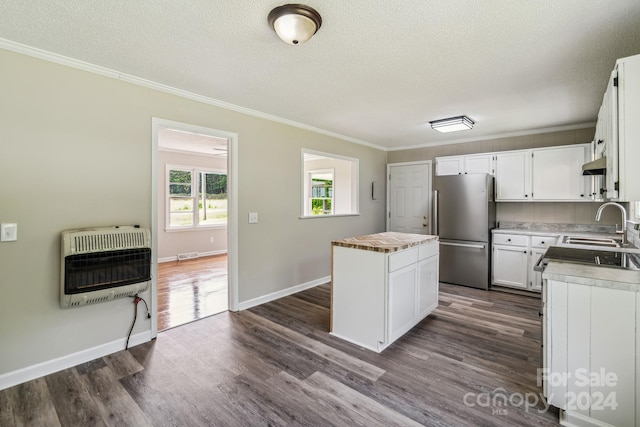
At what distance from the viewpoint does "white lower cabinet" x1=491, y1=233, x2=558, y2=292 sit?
4.12 m

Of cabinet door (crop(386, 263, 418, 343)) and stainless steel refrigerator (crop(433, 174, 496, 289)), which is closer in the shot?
cabinet door (crop(386, 263, 418, 343))

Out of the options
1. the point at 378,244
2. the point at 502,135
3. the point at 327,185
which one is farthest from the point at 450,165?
the point at 327,185

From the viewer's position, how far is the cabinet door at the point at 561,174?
3980 millimetres

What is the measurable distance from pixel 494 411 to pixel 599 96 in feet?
10.5

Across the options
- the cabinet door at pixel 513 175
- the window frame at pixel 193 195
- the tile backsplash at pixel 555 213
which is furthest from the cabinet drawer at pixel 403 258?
the window frame at pixel 193 195

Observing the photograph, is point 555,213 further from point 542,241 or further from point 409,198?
point 409,198

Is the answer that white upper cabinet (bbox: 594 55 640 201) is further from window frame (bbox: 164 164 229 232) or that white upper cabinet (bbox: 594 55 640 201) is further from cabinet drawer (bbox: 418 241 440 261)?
window frame (bbox: 164 164 229 232)

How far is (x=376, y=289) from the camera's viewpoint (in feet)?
8.71

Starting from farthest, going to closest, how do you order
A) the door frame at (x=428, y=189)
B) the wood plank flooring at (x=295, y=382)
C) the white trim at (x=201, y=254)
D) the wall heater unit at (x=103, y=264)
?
1. the white trim at (x=201, y=254)
2. the door frame at (x=428, y=189)
3. the wall heater unit at (x=103, y=264)
4. the wood plank flooring at (x=295, y=382)

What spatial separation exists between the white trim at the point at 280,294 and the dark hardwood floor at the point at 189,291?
25cm

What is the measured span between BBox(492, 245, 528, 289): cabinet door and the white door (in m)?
1.28

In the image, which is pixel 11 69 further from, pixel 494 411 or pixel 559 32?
pixel 494 411

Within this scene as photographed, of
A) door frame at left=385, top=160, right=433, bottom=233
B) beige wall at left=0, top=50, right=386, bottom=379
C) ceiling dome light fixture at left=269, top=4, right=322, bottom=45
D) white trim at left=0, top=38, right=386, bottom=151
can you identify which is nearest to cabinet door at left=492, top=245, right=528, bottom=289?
door frame at left=385, top=160, right=433, bottom=233

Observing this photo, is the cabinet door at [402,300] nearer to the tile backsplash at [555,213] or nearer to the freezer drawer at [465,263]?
the freezer drawer at [465,263]
